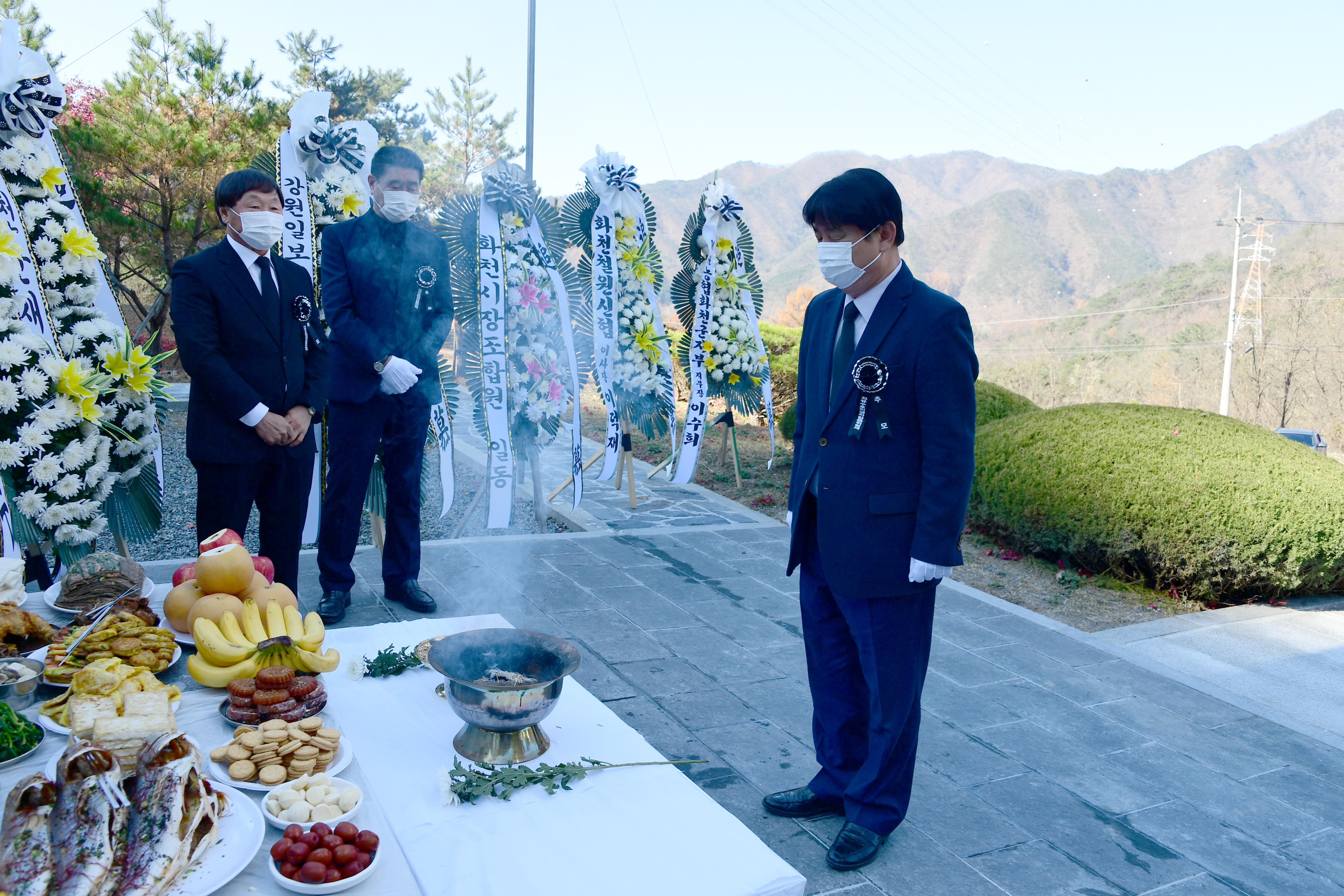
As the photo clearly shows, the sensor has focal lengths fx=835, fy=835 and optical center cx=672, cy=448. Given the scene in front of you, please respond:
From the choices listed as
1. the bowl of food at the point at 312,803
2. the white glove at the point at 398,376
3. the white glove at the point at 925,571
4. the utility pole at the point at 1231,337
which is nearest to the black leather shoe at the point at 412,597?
the white glove at the point at 398,376

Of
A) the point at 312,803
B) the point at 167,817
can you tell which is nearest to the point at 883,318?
the point at 312,803

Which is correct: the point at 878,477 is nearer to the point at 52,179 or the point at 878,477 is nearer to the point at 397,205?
the point at 397,205

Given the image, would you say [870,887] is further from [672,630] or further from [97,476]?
[97,476]

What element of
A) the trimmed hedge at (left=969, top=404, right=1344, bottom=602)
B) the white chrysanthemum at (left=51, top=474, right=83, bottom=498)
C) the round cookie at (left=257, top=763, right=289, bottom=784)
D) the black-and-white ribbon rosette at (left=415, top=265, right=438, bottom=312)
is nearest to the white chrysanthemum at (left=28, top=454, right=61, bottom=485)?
the white chrysanthemum at (left=51, top=474, right=83, bottom=498)

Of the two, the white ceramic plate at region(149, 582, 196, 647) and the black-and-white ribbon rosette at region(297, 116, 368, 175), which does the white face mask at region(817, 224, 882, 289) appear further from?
the black-and-white ribbon rosette at region(297, 116, 368, 175)

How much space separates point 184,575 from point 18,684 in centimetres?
81

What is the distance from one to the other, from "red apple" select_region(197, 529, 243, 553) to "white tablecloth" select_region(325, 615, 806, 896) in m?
0.77

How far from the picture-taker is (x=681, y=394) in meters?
15.1

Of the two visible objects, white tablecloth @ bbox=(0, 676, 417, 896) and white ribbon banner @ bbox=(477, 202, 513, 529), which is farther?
white ribbon banner @ bbox=(477, 202, 513, 529)

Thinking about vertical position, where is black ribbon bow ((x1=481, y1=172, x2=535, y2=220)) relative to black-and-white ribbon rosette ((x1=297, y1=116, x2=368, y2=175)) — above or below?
below

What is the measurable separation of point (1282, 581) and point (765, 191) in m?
94.7

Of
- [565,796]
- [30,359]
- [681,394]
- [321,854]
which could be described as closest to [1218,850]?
[565,796]

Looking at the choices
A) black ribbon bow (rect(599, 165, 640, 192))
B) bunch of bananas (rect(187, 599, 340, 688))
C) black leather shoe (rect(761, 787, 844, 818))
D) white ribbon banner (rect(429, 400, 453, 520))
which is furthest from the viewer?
black ribbon bow (rect(599, 165, 640, 192))

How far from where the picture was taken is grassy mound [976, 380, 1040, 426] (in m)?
9.44
